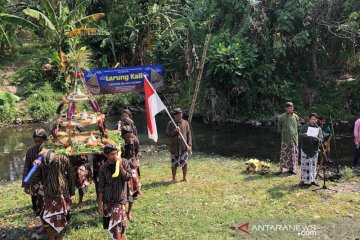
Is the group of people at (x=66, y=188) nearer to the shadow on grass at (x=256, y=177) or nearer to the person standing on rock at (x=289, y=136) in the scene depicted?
the shadow on grass at (x=256, y=177)

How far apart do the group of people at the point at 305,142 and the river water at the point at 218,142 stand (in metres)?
3.20

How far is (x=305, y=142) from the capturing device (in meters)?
8.53

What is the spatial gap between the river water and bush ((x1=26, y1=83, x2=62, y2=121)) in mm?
1010

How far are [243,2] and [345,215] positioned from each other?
47.2 ft

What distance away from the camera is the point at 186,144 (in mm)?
8656

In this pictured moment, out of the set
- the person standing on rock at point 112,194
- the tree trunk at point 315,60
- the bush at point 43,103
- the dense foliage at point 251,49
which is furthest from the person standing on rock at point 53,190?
the tree trunk at point 315,60

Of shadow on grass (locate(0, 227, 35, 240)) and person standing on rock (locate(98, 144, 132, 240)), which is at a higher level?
person standing on rock (locate(98, 144, 132, 240))

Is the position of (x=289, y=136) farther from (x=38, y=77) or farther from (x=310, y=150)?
(x=38, y=77)

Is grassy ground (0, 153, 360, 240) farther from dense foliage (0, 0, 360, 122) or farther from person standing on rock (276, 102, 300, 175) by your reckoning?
dense foliage (0, 0, 360, 122)

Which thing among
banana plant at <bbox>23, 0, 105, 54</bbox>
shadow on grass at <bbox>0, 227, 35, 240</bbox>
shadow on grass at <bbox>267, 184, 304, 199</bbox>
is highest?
banana plant at <bbox>23, 0, 105, 54</bbox>

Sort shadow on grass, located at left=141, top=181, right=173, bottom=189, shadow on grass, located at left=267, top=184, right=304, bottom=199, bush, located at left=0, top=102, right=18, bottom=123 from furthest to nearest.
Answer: bush, located at left=0, top=102, right=18, bottom=123 < shadow on grass, located at left=141, top=181, right=173, bottom=189 < shadow on grass, located at left=267, top=184, right=304, bottom=199

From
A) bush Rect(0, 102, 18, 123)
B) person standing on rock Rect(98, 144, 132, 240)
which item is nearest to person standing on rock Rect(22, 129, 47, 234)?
person standing on rock Rect(98, 144, 132, 240)

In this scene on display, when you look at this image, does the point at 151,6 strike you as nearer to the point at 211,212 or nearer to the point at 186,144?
the point at 186,144

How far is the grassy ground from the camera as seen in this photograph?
6.49 metres
